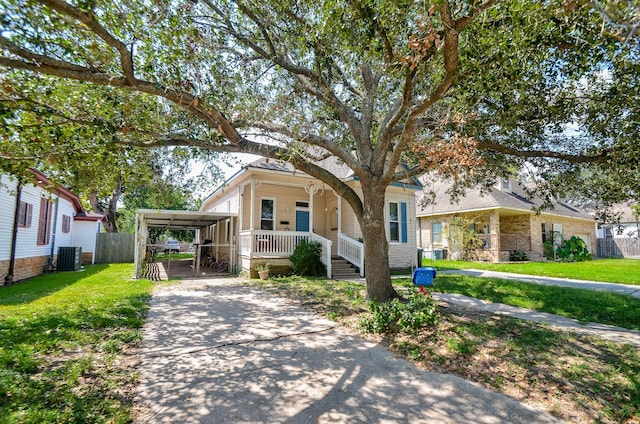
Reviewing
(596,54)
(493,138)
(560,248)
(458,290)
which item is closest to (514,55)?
(596,54)

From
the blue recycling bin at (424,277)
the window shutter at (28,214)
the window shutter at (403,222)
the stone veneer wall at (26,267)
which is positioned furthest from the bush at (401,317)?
the window shutter at (28,214)

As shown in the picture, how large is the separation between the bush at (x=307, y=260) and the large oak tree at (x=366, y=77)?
511 centimetres

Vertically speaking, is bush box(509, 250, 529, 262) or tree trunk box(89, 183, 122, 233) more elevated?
tree trunk box(89, 183, 122, 233)

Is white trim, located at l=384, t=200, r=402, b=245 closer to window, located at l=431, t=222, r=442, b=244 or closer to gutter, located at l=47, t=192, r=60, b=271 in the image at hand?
window, located at l=431, t=222, r=442, b=244

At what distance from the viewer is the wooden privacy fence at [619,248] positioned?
76.8ft

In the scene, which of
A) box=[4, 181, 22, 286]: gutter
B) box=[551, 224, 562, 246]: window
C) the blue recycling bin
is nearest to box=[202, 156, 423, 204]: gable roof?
the blue recycling bin

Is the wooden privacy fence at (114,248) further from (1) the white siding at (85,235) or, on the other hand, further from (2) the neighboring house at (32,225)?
Answer: (2) the neighboring house at (32,225)

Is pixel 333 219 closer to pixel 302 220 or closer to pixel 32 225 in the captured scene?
pixel 302 220

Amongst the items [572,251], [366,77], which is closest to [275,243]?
[366,77]

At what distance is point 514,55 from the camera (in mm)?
4637

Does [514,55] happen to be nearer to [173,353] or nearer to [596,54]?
[596,54]

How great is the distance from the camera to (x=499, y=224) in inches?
773

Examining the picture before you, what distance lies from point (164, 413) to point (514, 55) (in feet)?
20.2

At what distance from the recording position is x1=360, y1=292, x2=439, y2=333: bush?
4938mm
